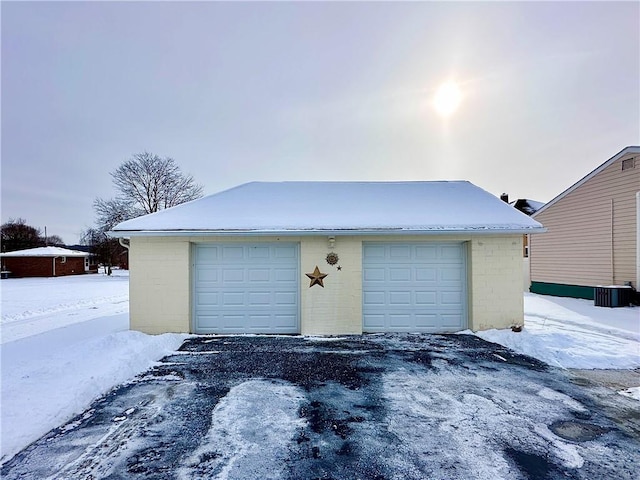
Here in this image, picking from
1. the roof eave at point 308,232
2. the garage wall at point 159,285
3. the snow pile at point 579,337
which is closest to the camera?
the snow pile at point 579,337

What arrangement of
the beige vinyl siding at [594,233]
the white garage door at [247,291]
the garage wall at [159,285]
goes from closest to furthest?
the garage wall at [159,285] < the white garage door at [247,291] < the beige vinyl siding at [594,233]

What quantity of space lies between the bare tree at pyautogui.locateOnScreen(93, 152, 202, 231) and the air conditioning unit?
28604 millimetres

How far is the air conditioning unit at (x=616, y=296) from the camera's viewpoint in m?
10.7

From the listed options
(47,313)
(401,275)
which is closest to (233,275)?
(401,275)

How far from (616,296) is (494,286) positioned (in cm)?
650

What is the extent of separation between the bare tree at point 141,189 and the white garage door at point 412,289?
2523cm

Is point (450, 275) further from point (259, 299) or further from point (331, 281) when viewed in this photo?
point (259, 299)

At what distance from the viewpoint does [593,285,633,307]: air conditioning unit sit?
35.0 ft

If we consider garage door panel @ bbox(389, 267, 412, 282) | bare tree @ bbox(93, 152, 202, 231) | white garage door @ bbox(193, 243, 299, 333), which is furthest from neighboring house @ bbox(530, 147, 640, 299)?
bare tree @ bbox(93, 152, 202, 231)

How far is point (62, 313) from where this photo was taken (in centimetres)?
1104

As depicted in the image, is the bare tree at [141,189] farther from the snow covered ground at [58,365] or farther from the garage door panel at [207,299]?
the garage door panel at [207,299]

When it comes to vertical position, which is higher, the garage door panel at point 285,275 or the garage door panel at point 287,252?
the garage door panel at point 287,252

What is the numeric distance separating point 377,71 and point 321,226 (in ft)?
20.3

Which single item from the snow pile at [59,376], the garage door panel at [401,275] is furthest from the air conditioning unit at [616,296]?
the snow pile at [59,376]
